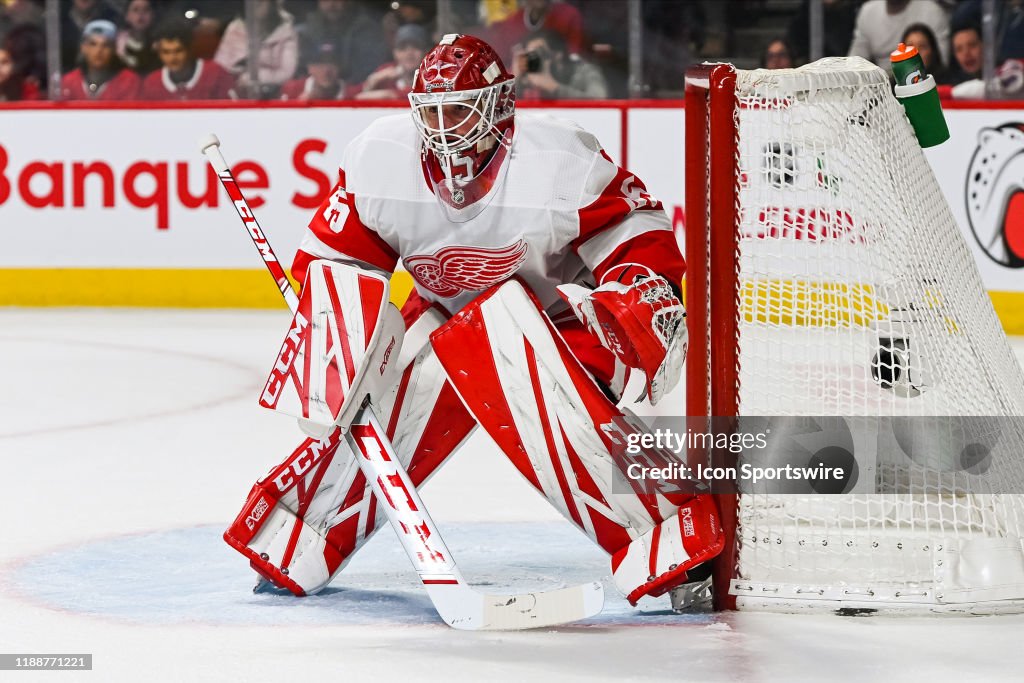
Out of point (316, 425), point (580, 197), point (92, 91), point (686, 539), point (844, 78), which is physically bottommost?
point (686, 539)

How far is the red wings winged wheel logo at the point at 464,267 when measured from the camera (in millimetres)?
2232

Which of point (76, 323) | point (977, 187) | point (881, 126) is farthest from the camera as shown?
point (76, 323)

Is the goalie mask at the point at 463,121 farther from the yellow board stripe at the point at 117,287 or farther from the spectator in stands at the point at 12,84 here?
the spectator in stands at the point at 12,84

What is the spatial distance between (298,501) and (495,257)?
19.1 inches

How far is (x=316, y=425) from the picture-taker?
2.20 metres

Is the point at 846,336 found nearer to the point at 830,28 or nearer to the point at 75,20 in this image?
the point at 830,28

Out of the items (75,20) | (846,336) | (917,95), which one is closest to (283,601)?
(846,336)

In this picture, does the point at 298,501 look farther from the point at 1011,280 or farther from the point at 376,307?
the point at 1011,280

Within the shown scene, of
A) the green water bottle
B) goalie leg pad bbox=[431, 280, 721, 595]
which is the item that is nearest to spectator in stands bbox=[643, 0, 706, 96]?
the green water bottle

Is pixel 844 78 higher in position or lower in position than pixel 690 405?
higher

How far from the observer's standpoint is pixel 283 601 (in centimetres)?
228

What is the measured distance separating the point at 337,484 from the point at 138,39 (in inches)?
172

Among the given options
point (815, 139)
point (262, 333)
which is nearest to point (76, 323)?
point (262, 333)

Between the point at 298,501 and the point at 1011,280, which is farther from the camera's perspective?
the point at 1011,280
